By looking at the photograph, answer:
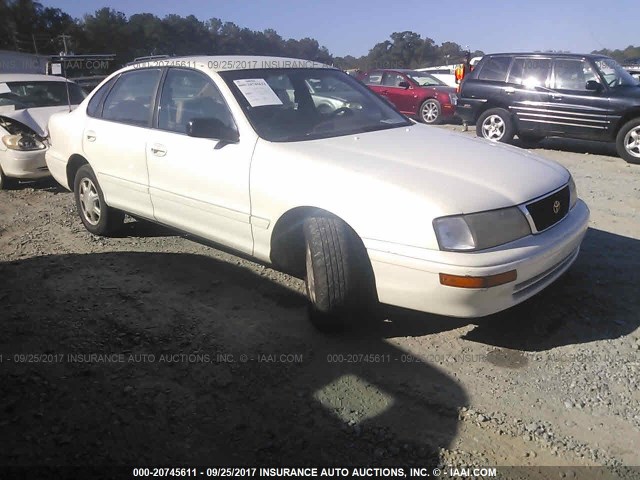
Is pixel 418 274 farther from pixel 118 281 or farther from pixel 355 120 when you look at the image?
pixel 118 281

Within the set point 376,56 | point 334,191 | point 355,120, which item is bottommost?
point 334,191

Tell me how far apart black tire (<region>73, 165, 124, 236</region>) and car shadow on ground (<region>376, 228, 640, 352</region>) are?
8.93 feet

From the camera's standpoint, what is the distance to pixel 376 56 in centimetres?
6031

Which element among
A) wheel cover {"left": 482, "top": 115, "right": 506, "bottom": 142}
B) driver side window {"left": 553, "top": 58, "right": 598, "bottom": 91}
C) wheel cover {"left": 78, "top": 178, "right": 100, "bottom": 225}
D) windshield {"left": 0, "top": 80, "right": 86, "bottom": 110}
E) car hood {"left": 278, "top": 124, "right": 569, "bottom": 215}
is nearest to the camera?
car hood {"left": 278, "top": 124, "right": 569, "bottom": 215}

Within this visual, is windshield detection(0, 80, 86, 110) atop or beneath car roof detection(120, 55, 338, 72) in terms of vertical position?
beneath

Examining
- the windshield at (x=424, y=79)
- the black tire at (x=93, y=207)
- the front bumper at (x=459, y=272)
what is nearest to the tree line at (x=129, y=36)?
the windshield at (x=424, y=79)

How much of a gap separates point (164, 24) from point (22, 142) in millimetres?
35205

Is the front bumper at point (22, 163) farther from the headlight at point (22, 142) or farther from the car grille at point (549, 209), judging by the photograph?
the car grille at point (549, 209)

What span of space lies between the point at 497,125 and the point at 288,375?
27.7ft

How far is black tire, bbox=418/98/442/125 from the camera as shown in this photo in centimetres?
1381

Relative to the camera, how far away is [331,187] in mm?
3035

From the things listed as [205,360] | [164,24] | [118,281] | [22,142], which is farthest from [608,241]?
[164,24]

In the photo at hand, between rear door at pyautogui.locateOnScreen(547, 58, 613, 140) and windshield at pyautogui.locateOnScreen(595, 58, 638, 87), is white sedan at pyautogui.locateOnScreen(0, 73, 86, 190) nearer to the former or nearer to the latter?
rear door at pyautogui.locateOnScreen(547, 58, 613, 140)

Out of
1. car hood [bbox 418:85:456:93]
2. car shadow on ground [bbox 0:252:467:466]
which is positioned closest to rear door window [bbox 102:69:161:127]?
car shadow on ground [bbox 0:252:467:466]
